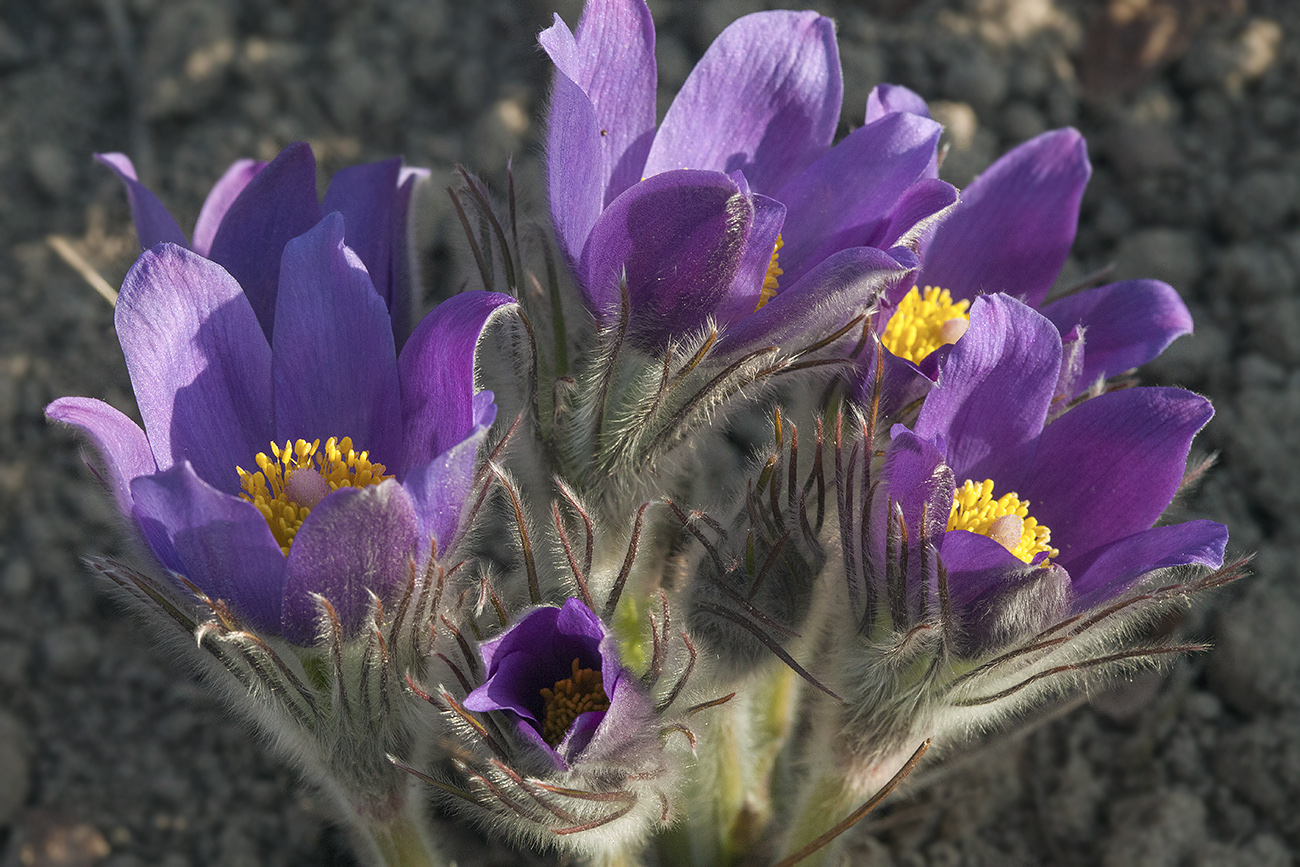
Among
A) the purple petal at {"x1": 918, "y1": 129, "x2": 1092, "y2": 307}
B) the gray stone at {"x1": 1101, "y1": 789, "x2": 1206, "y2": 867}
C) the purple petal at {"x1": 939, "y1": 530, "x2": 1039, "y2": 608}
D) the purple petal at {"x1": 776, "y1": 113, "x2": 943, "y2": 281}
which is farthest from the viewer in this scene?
the gray stone at {"x1": 1101, "y1": 789, "x2": 1206, "y2": 867}

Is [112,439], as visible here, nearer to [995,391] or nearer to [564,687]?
[564,687]

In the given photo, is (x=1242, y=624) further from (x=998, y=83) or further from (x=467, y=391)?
(x=467, y=391)

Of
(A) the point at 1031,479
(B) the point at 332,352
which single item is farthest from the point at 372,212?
(A) the point at 1031,479

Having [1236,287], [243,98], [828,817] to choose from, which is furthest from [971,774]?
[243,98]

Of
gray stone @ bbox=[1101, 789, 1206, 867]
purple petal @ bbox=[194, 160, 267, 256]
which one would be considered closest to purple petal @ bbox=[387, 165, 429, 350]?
purple petal @ bbox=[194, 160, 267, 256]

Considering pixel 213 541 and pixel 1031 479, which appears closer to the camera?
pixel 213 541

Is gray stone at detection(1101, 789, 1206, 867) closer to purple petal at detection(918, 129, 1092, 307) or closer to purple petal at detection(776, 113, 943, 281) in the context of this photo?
purple petal at detection(918, 129, 1092, 307)
